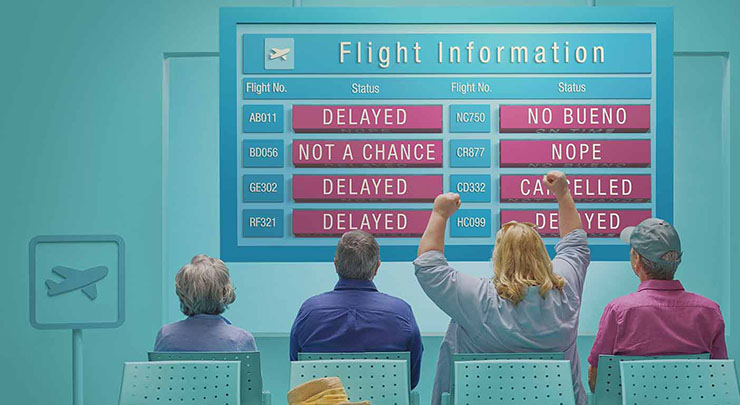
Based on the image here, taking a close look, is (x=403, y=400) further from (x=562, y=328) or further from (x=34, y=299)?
(x=34, y=299)

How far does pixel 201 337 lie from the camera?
2701 millimetres

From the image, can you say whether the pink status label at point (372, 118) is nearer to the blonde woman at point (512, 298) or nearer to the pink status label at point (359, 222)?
the pink status label at point (359, 222)

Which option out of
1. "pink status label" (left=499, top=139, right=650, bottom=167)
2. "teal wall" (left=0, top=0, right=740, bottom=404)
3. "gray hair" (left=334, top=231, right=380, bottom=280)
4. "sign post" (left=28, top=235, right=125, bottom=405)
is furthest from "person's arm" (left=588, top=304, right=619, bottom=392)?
"sign post" (left=28, top=235, right=125, bottom=405)

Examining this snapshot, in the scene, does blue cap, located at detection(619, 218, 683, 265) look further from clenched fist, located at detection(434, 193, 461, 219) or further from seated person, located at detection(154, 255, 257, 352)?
seated person, located at detection(154, 255, 257, 352)

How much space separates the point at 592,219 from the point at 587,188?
0.54ft

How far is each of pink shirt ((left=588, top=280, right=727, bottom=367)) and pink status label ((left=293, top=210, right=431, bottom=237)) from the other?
4.81 feet

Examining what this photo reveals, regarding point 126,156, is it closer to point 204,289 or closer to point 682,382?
point 204,289

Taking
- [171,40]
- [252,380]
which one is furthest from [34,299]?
[171,40]

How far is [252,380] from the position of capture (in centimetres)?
259

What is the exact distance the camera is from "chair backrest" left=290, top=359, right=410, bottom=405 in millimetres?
2457

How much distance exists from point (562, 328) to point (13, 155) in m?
3.49

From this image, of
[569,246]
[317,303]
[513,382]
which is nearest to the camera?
[513,382]

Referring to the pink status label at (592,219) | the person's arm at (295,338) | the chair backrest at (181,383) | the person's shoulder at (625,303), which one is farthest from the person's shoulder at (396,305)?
the pink status label at (592,219)

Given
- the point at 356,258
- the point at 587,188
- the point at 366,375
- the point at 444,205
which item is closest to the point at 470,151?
the point at 587,188
